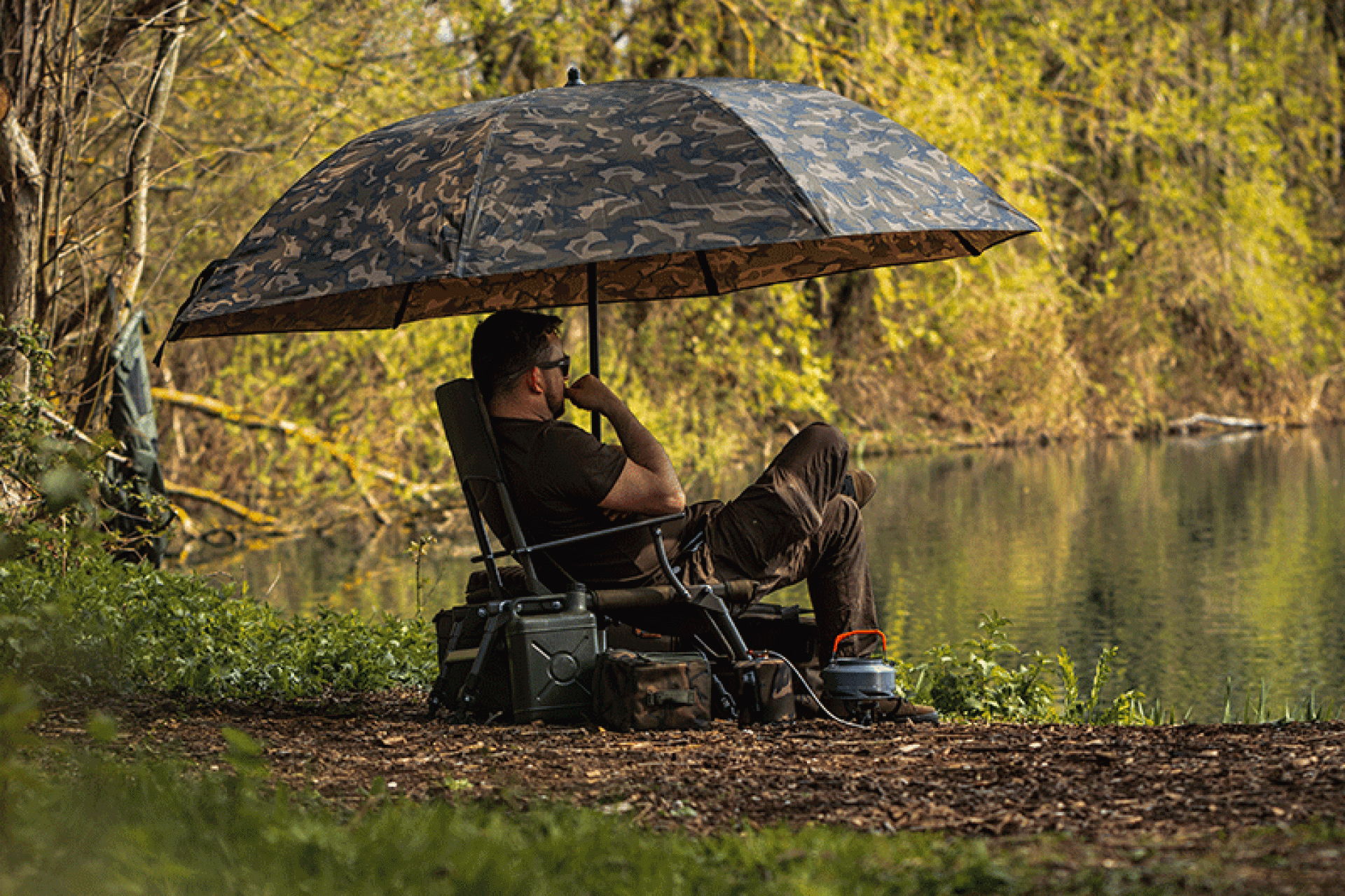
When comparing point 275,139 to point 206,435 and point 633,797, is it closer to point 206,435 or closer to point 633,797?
point 206,435

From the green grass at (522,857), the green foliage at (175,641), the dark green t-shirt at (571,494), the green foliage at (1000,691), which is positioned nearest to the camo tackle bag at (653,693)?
the dark green t-shirt at (571,494)

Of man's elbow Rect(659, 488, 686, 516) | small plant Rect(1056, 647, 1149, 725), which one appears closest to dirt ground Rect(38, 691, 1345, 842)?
man's elbow Rect(659, 488, 686, 516)

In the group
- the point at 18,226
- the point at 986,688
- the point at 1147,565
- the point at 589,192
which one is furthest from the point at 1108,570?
the point at 589,192

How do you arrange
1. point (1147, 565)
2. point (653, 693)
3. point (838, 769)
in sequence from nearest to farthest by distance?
point (838, 769) → point (653, 693) → point (1147, 565)

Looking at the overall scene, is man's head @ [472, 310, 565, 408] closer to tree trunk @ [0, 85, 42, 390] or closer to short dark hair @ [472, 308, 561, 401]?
short dark hair @ [472, 308, 561, 401]

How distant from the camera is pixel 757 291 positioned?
50.5 feet

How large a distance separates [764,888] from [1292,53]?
2264 centimetres

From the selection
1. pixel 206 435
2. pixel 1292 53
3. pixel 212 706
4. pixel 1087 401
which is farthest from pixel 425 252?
pixel 1292 53

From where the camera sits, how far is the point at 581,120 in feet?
15.0

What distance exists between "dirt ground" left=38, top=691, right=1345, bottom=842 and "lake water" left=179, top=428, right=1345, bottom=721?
6.48 ft

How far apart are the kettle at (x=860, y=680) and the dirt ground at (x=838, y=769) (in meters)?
0.10

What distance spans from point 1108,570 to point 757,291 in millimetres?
5493

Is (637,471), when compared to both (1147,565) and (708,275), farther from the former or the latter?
(1147,565)

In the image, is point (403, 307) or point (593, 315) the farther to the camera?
point (403, 307)
